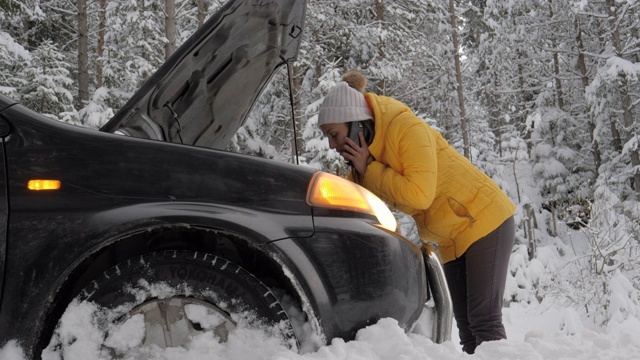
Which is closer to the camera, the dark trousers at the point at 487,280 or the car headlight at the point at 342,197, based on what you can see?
the car headlight at the point at 342,197

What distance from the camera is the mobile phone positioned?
2.96m

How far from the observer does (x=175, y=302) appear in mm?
1917

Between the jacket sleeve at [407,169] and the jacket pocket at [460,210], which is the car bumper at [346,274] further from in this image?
the jacket pocket at [460,210]

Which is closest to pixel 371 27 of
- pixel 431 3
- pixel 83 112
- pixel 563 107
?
pixel 431 3

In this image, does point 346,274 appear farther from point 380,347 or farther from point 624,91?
point 624,91

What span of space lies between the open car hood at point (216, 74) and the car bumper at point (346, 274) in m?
1.26

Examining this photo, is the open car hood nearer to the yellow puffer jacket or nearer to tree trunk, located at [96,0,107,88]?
the yellow puffer jacket

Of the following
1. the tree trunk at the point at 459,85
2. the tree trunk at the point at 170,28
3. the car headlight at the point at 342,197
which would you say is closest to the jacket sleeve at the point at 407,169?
the car headlight at the point at 342,197

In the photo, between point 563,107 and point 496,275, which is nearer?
point 496,275

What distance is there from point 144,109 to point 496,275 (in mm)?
2118

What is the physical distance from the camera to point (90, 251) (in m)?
1.90

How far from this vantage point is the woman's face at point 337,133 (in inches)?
116

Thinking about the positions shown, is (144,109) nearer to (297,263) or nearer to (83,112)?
(297,263)

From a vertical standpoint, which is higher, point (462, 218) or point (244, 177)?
point (244, 177)
